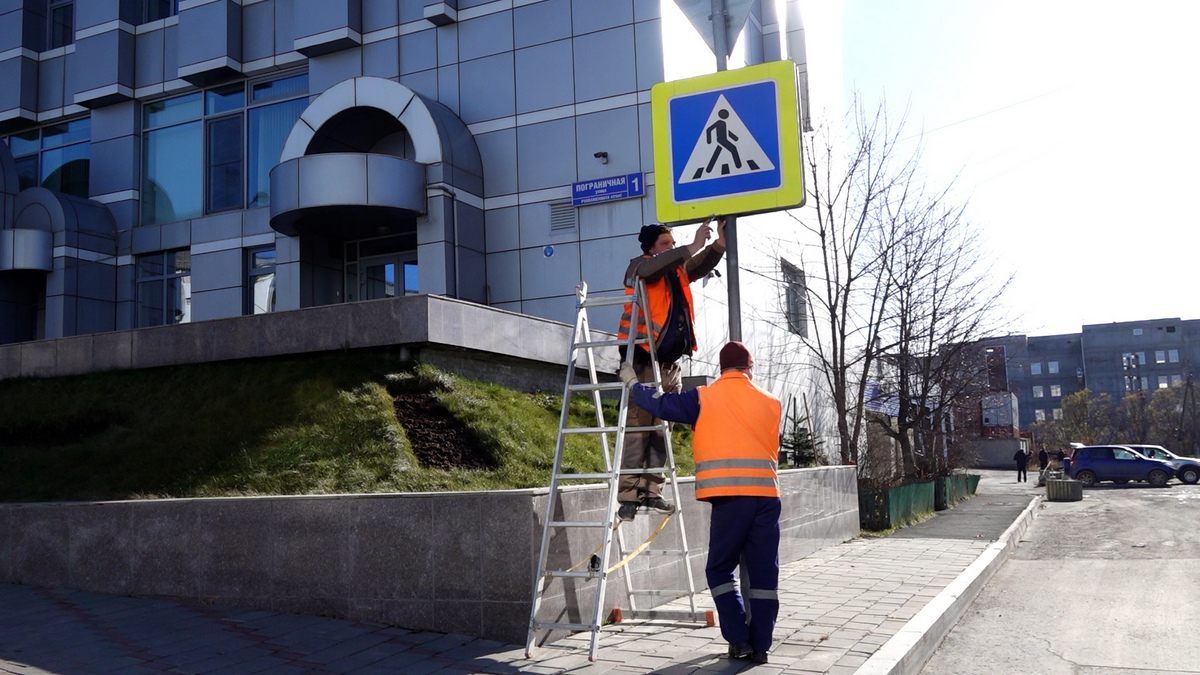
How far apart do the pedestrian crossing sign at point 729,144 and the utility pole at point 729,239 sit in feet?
0.44

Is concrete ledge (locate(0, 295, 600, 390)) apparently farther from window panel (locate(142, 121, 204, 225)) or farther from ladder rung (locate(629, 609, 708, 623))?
window panel (locate(142, 121, 204, 225))

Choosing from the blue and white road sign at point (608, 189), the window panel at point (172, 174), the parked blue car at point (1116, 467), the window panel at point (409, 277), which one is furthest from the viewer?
the parked blue car at point (1116, 467)

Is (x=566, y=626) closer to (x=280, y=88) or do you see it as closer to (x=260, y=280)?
(x=260, y=280)

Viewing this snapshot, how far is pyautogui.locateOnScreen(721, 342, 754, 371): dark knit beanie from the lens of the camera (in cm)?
633

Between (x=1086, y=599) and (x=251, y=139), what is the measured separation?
71.2 feet

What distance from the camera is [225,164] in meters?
25.0

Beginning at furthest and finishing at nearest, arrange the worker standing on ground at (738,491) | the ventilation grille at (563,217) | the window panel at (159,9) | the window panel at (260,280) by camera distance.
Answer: the window panel at (159,9) → the window panel at (260,280) → the ventilation grille at (563,217) → the worker standing on ground at (738,491)

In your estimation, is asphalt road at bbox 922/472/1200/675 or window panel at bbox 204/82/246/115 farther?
window panel at bbox 204/82/246/115

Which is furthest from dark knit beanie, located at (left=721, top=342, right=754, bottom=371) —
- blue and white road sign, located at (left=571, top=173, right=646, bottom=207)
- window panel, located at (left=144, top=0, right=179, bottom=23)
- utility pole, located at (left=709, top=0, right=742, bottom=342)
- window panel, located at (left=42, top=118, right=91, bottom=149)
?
window panel, located at (left=42, top=118, right=91, bottom=149)

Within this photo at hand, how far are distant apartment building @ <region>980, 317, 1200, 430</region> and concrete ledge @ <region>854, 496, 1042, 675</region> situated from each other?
9955 centimetres

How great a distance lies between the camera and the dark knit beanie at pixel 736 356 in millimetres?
6332

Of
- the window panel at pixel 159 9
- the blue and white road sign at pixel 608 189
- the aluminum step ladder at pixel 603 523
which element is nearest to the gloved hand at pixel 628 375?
the aluminum step ladder at pixel 603 523

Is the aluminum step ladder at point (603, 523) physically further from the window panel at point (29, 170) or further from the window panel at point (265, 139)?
the window panel at point (29, 170)

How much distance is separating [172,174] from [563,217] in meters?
11.6
